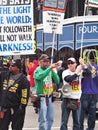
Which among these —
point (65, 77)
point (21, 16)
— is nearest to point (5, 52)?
point (21, 16)

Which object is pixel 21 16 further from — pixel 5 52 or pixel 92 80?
pixel 92 80

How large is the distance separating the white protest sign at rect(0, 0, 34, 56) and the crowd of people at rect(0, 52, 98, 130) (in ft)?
1.26

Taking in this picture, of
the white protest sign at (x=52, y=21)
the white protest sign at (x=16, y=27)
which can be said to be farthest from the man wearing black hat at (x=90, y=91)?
the white protest sign at (x=16, y=27)

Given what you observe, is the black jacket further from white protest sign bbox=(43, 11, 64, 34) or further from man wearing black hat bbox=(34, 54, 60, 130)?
white protest sign bbox=(43, 11, 64, 34)

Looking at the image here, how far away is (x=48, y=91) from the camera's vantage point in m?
10.0

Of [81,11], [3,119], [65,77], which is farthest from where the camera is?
[81,11]

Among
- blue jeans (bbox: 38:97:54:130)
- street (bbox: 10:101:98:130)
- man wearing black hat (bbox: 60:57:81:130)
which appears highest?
man wearing black hat (bbox: 60:57:81:130)

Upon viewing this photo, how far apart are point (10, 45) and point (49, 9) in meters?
1.34

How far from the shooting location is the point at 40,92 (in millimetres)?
9984

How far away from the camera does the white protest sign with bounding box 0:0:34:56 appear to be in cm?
934

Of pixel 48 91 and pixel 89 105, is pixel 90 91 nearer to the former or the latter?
pixel 89 105

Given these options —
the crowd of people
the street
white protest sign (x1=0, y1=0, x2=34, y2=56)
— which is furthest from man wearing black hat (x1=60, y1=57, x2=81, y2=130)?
the street

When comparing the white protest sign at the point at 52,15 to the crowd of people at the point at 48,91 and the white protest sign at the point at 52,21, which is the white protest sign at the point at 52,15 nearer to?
the white protest sign at the point at 52,21

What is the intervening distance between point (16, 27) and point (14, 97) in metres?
1.39
